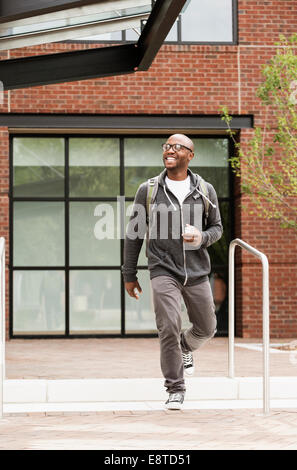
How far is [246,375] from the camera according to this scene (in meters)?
8.34

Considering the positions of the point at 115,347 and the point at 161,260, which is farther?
the point at 115,347

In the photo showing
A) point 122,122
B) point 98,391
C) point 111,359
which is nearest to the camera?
point 98,391

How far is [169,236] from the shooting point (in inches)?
254

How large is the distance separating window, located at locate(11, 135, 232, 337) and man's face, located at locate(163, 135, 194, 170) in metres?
7.30

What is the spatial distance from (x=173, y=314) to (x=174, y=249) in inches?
18.8

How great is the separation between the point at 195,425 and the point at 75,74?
14.1 ft

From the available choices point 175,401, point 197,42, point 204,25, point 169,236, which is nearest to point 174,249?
point 169,236

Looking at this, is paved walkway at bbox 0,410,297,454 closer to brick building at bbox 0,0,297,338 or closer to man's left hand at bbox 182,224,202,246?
man's left hand at bbox 182,224,202,246

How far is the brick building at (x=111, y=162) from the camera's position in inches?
537

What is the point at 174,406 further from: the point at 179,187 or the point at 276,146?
the point at 276,146

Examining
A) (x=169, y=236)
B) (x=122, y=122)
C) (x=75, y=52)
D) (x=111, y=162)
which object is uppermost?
(x=75, y=52)

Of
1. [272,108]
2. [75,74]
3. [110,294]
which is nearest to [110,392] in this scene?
[75,74]
